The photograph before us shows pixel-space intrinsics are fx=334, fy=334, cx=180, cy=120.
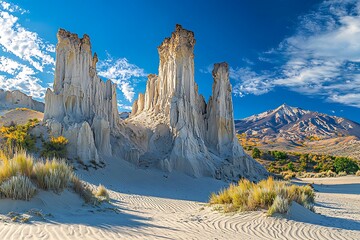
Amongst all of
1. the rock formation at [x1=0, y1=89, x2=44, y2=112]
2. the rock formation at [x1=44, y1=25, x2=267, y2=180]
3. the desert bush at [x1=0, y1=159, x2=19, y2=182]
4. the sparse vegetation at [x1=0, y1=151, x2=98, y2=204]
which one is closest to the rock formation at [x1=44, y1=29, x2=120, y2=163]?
the rock formation at [x1=44, y1=25, x2=267, y2=180]

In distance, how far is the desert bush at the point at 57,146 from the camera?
25.0 m

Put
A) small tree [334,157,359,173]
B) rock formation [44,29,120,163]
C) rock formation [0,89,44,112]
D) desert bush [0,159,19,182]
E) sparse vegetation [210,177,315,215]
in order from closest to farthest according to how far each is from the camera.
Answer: desert bush [0,159,19,182] < sparse vegetation [210,177,315,215] < rock formation [44,29,120,163] < small tree [334,157,359,173] < rock formation [0,89,44,112]

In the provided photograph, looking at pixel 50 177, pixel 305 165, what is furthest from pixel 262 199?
pixel 305 165

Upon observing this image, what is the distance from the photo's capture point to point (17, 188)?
27.9 feet

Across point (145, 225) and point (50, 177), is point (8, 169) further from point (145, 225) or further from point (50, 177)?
point (145, 225)

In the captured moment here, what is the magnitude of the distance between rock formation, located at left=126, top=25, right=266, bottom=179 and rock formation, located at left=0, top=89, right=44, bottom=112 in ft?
88.0

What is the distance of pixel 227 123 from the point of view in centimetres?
3962

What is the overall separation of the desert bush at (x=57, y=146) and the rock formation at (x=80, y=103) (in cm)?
71

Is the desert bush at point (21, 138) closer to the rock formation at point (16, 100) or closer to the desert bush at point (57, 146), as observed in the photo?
the desert bush at point (57, 146)

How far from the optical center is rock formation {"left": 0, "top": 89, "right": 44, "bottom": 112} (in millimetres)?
57344

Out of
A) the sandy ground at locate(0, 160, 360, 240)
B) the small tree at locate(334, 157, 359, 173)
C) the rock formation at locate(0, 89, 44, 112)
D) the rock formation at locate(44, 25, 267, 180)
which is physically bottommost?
the sandy ground at locate(0, 160, 360, 240)

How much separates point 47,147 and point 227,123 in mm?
21264

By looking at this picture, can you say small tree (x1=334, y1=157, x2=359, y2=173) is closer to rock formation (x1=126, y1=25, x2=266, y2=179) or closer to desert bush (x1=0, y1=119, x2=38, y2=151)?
rock formation (x1=126, y1=25, x2=266, y2=179)

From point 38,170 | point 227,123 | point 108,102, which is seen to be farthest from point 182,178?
point 38,170
